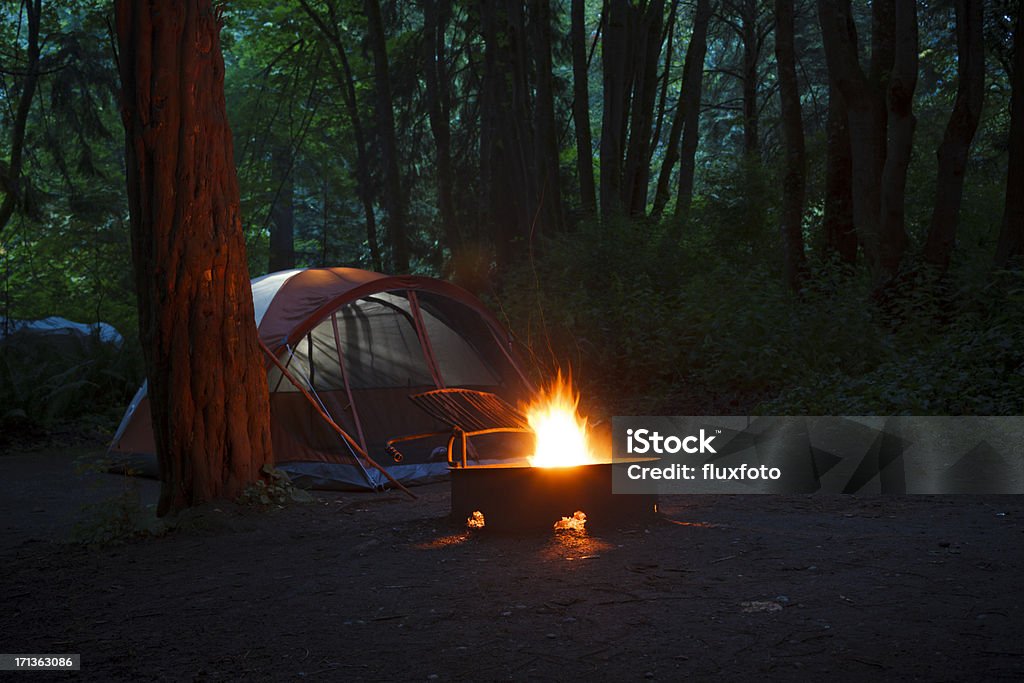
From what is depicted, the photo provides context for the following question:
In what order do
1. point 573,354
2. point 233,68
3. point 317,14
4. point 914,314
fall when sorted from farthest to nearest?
point 233,68 < point 317,14 < point 573,354 < point 914,314

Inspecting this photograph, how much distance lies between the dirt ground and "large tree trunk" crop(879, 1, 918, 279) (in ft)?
19.4

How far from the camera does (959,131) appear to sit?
1149cm

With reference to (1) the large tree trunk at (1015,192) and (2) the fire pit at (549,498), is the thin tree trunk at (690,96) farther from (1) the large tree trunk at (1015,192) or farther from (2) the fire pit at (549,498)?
(2) the fire pit at (549,498)

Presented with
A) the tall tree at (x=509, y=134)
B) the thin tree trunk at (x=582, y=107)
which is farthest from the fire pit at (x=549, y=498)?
the thin tree trunk at (x=582, y=107)

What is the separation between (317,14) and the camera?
20.9 m

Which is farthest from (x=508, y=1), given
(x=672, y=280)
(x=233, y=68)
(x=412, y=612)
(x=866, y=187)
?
(x=233, y=68)

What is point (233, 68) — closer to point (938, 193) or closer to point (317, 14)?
point (317, 14)

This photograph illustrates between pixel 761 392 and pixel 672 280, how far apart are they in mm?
3760

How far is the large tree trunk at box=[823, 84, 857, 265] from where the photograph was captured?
13.9 meters

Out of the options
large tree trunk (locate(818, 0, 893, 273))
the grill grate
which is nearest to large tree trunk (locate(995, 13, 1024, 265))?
large tree trunk (locate(818, 0, 893, 273))

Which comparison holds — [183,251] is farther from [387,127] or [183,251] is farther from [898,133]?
[387,127]

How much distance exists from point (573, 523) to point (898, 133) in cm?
764

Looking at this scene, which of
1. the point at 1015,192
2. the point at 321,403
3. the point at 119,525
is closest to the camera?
the point at 119,525

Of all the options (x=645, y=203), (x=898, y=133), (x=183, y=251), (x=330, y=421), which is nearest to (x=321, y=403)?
(x=330, y=421)
